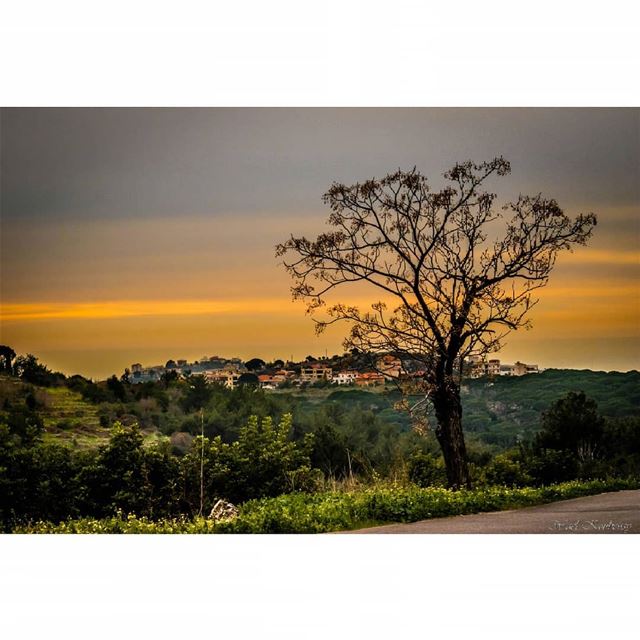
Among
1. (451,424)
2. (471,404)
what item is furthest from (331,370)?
(471,404)

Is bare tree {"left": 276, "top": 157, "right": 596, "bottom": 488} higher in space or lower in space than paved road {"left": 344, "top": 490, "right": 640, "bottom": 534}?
higher

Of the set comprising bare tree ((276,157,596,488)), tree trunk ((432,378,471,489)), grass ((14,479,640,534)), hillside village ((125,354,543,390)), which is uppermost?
bare tree ((276,157,596,488))

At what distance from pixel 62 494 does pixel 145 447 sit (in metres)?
0.90

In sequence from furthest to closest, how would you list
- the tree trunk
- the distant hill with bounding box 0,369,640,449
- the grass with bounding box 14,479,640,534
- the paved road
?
the distant hill with bounding box 0,369,640,449 < the tree trunk < the grass with bounding box 14,479,640,534 < the paved road

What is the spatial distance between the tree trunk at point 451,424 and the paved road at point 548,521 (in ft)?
1.86

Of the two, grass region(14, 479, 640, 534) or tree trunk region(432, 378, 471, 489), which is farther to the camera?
tree trunk region(432, 378, 471, 489)

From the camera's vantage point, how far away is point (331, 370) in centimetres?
1141

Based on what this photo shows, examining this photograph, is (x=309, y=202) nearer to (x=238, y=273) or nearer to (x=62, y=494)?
(x=238, y=273)

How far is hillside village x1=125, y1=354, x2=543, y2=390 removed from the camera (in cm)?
1129

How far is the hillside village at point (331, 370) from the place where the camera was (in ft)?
37.0

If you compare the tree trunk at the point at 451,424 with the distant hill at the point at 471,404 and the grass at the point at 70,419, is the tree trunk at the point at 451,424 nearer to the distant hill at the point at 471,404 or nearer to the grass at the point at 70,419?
the distant hill at the point at 471,404

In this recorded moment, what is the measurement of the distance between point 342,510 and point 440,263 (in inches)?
102

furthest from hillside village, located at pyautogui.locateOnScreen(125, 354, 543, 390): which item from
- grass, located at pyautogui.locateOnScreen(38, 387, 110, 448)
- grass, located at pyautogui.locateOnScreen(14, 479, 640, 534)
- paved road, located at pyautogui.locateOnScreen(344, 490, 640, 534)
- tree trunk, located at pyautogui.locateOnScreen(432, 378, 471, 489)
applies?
paved road, located at pyautogui.locateOnScreen(344, 490, 640, 534)

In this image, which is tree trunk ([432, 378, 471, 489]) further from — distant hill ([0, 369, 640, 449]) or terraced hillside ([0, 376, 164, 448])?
terraced hillside ([0, 376, 164, 448])
